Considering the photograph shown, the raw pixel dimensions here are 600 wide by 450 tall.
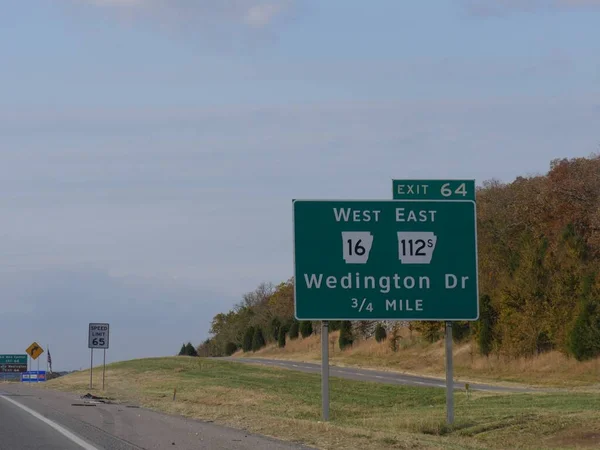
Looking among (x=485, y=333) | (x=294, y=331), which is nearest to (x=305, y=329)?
(x=294, y=331)

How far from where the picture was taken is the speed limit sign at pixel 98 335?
4069 centimetres

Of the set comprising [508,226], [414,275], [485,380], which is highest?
[508,226]

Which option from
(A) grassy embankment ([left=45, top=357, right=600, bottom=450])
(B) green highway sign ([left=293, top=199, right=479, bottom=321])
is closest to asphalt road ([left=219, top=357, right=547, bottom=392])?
(A) grassy embankment ([left=45, top=357, right=600, bottom=450])

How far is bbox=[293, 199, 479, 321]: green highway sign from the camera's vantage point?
1994 centimetres

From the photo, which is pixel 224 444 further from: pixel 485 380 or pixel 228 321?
pixel 228 321

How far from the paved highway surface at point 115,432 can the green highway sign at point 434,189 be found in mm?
6652

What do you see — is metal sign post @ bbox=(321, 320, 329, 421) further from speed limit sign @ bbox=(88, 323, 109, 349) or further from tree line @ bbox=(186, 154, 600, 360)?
tree line @ bbox=(186, 154, 600, 360)

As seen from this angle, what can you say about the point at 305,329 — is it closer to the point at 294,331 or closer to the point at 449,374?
the point at 294,331

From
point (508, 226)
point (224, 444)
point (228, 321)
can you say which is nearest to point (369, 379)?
point (508, 226)

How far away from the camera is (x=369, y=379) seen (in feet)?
169

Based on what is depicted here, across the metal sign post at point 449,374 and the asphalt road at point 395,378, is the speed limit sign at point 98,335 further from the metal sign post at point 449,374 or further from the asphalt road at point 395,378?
the metal sign post at point 449,374

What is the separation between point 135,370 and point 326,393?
38.1 metres

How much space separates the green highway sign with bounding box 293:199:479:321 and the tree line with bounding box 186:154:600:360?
30.9m

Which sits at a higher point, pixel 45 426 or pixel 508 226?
pixel 508 226
